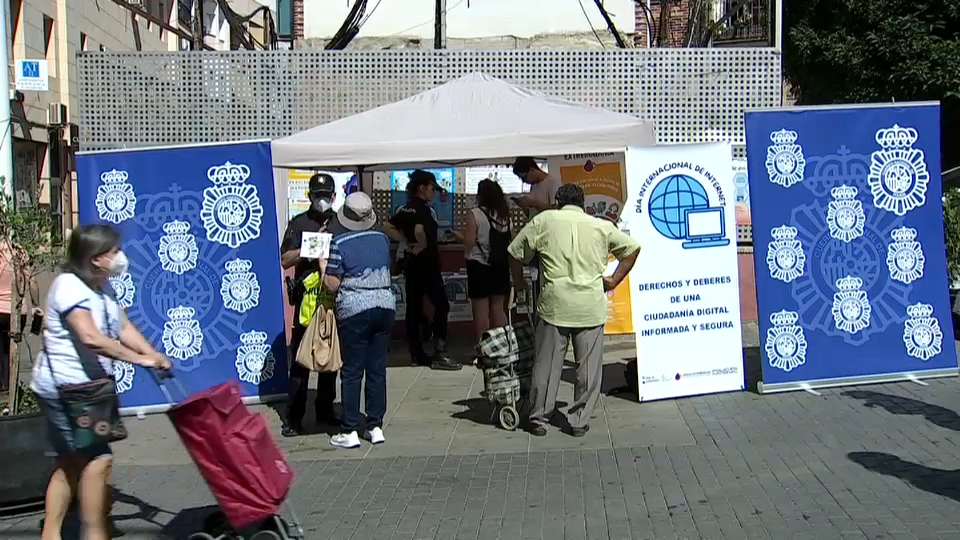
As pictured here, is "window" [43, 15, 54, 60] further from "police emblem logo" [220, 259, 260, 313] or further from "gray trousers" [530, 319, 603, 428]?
"gray trousers" [530, 319, 603, 428]

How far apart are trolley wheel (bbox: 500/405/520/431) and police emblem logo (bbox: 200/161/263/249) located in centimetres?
237

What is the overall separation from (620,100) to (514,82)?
112cm

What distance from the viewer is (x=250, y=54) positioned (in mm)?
11289

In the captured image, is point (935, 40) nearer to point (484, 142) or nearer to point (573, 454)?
point (484, 142)

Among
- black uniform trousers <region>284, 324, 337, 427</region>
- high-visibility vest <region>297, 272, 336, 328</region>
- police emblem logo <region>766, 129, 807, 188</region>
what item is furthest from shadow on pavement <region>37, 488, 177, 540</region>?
police emblem logo <region>766, 129, 807, 188</region>

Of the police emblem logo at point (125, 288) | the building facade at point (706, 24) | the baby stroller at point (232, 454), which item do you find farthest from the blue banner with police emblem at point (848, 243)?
the building facade at point (706, 24)

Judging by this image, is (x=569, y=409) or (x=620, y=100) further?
(x=620, y=100)

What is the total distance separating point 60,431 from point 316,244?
111 inches

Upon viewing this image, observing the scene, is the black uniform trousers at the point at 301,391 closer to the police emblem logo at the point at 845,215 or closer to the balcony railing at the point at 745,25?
the police emblem logo at the point at 845,215

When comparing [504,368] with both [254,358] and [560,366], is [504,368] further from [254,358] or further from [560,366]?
[254,358]

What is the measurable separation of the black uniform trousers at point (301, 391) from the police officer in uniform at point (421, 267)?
7.50 ft

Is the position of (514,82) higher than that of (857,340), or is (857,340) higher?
(514,82)

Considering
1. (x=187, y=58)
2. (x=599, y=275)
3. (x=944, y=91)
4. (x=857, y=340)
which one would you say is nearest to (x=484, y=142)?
(x=599, y=275)

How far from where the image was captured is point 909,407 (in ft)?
25.9
